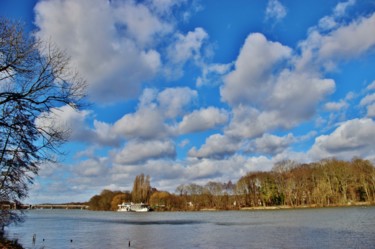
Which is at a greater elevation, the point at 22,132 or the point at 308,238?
the point at 22,132

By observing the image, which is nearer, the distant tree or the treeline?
the treeline

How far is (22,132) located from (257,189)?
450ft

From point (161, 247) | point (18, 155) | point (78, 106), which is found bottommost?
point (161, 247)

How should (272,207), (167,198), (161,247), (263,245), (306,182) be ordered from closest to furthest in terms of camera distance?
(263,245) → (161,247) → (306,182) → (272,207) → (167,198)

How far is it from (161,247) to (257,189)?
111 m


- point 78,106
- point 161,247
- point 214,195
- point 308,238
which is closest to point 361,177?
point 214,195

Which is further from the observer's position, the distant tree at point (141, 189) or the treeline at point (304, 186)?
the distant tree at point (141, 189)

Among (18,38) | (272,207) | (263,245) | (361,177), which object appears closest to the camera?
(18,38)

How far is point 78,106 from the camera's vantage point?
13906 mm

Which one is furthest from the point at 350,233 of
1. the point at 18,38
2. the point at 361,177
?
the point at 361,177

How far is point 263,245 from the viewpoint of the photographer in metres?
34.9

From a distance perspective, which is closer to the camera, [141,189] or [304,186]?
[304,186]

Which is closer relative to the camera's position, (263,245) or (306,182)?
(263,245)

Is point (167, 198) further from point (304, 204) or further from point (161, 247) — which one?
point (161, 247)
